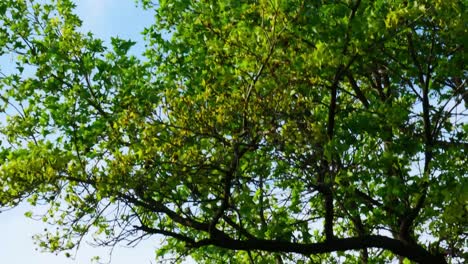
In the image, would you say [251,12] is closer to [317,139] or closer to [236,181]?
[317,139]

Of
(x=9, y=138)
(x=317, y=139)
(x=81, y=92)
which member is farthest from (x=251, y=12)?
(x=9, y=138)

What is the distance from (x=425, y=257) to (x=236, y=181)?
423cm

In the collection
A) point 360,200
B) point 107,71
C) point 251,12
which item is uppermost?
point 107,71

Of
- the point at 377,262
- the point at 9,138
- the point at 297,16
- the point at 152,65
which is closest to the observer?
the point at 297,16

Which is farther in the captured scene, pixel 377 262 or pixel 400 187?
pixel 377 262

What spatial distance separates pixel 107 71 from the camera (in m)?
15.3

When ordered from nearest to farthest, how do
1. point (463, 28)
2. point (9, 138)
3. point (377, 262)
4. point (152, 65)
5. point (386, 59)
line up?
point (463, 28), point (386, 59), point (9, 138), point (377, 262), point (152, 65)

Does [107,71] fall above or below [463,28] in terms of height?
above

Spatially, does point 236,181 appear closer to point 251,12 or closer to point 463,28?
point 251,12

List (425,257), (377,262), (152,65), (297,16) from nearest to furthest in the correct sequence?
(297,16) < (425,257) < (377,262) < (152,65)

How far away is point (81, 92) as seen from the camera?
14469mm

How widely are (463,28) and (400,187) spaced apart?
307 centimetres

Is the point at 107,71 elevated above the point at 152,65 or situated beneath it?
situated beneath

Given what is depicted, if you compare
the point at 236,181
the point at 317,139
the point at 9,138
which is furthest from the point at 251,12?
the point at 9,138
